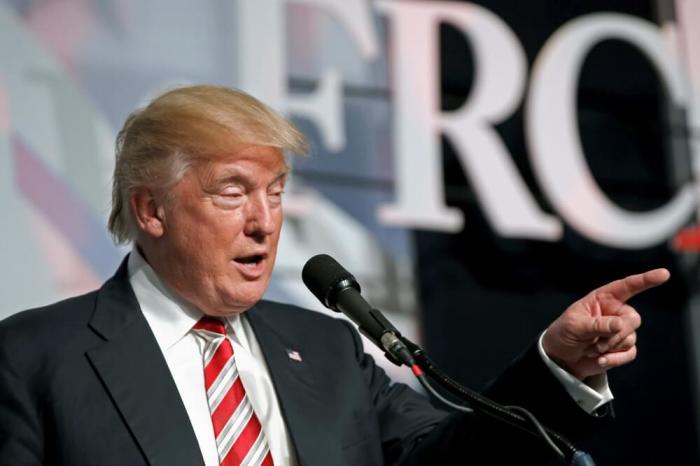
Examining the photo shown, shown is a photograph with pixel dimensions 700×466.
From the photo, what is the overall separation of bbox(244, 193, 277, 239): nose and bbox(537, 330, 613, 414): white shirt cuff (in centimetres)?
49

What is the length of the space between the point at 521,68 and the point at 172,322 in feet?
7.54

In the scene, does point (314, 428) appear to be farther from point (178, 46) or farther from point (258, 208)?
point (178, 46)

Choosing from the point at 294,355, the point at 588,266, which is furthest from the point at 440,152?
the point at 294,355

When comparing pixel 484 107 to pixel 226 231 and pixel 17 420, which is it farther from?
pixel 17 420

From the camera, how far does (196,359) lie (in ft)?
6.23

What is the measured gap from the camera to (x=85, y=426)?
5.68 ft

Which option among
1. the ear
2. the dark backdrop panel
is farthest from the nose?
the dark backdrop panel

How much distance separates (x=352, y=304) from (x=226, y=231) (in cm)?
34

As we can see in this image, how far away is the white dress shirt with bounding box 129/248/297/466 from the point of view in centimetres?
184

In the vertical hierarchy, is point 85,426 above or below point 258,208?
below

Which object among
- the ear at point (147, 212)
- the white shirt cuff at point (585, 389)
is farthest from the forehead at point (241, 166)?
the white shirt cuff at point (585, 389)

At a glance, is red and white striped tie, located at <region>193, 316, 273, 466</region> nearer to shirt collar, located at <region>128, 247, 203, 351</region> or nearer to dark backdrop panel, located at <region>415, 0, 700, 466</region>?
shirt collar, located at <region>128, 247, 203, 351</region>

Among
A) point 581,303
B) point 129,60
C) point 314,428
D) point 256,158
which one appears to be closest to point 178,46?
point 129,60

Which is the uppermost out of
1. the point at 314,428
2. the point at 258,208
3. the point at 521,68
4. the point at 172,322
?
the point at 521,68
